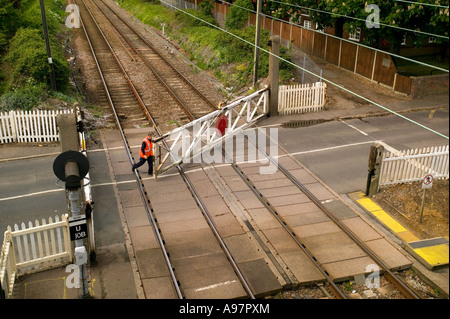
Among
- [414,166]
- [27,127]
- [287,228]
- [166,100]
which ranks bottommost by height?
[287,228]

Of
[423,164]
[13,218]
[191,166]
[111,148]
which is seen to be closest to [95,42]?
[111,148]

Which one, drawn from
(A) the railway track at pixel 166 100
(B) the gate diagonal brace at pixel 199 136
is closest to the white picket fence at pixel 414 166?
(A) the railway track at pixel 166 100

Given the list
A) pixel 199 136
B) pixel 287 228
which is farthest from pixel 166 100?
pixel 287 228

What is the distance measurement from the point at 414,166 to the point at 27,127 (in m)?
13.7

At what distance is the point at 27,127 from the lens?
1730 cm

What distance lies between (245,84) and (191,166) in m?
10.6

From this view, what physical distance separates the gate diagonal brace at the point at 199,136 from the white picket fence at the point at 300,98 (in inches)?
34.1

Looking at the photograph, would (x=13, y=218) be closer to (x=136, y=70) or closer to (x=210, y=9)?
(x=136, y=70)

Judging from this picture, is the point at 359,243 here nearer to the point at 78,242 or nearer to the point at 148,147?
the point at 78,242

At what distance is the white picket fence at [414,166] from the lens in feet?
44.1

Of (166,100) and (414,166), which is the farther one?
(166,100)

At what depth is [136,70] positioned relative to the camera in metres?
28.4

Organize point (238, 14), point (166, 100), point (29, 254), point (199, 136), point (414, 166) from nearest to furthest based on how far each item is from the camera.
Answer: point (29, 254), point (414, 166), point (199, 136), point (166, 100), point (238, 14)

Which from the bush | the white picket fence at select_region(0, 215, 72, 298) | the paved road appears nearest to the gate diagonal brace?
the paved road
